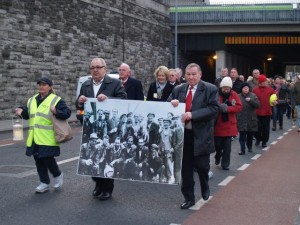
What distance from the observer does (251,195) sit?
24.2 feet

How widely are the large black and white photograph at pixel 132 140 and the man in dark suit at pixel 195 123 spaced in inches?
6.0

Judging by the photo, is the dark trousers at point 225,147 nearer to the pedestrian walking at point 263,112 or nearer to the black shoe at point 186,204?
the black shoe at point 186,204

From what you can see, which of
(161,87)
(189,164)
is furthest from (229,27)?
(189,164)

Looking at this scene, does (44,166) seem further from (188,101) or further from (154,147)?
(188,101)

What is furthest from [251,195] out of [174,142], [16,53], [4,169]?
[16,53]

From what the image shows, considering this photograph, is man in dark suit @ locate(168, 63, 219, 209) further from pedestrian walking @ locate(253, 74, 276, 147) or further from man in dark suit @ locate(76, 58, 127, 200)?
pedestrian walking @ locate(253, 74, 276, 147)

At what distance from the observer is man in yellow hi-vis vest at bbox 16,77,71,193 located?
7.17 meters

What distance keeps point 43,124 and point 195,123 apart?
2.25 metres

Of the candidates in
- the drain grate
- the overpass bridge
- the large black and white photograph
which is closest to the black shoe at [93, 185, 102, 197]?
the large black and white photograph

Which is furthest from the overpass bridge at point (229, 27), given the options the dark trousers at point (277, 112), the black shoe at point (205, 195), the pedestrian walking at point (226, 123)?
the black shoe at point (205, 195)

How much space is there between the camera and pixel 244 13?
3828cm

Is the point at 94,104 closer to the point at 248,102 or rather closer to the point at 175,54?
the point at 248,102

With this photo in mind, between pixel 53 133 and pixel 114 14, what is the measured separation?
25.9m

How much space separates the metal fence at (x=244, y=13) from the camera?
123 ft
